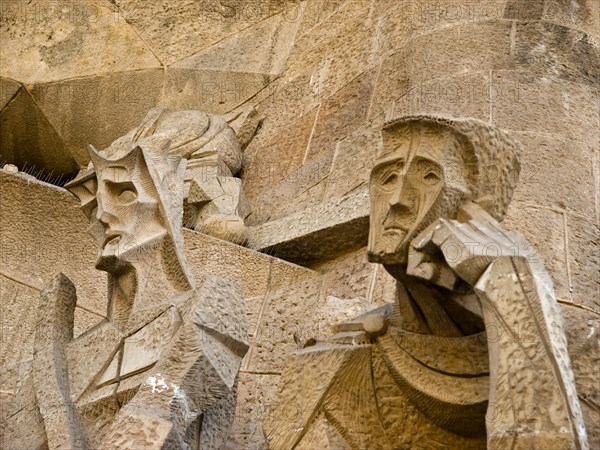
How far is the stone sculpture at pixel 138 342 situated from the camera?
316cm

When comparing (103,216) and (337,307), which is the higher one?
(103,216)

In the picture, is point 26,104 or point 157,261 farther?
point 26,104

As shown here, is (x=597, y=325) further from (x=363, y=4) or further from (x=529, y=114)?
(x=363, y=4)

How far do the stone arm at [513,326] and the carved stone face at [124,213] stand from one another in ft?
2.97

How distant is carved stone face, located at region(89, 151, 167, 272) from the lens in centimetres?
363

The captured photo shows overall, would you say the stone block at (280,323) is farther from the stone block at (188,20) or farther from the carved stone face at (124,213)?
the stone block at (188,20)

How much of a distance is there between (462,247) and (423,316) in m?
0.28

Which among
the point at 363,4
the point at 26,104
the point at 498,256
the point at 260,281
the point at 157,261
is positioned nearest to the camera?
the point at 498,256

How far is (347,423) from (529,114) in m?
1.97

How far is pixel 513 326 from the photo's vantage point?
271 centimetres

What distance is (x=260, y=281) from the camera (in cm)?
465

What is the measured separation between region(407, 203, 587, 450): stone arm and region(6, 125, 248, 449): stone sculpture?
55 centimetres

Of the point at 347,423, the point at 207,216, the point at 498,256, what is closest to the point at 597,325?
the point at 498,256

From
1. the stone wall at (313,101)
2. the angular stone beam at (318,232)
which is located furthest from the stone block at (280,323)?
the angular stone beam at (318,232)
